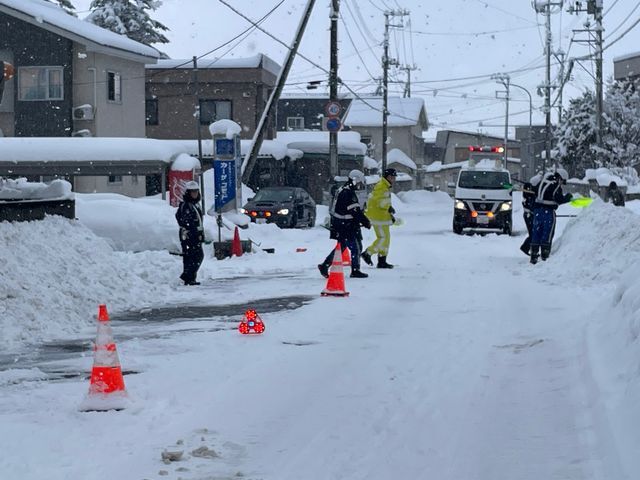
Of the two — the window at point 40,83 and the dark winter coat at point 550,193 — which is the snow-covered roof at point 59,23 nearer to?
the window at point 40,83

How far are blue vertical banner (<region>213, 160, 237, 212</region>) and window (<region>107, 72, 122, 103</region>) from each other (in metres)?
17.8

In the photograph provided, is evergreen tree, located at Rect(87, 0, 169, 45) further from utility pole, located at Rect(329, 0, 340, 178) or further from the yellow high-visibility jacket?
the yellow high-visibility jacket

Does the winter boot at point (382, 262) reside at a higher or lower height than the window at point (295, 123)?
lower

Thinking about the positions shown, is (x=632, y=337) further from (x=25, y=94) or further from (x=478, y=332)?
(x=25, y=94)

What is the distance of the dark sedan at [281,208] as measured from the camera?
1361 inches

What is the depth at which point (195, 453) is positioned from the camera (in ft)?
19.9

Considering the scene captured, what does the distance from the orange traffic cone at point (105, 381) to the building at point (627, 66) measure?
62.5m

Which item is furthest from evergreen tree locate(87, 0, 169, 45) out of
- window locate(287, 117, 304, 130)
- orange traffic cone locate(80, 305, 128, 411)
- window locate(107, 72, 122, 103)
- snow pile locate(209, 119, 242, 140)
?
orange traffic cone locate(80, 305, 128, 411)

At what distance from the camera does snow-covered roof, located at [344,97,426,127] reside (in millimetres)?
83438

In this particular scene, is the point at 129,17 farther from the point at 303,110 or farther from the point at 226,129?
the point at 226,129

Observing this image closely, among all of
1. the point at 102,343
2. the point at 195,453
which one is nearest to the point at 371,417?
the point at 195,453

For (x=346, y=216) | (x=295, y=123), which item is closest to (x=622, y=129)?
(x=295, y=123)

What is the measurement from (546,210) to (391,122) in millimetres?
66243

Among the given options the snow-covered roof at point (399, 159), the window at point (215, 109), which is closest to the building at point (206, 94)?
the window at point (215, 109)
